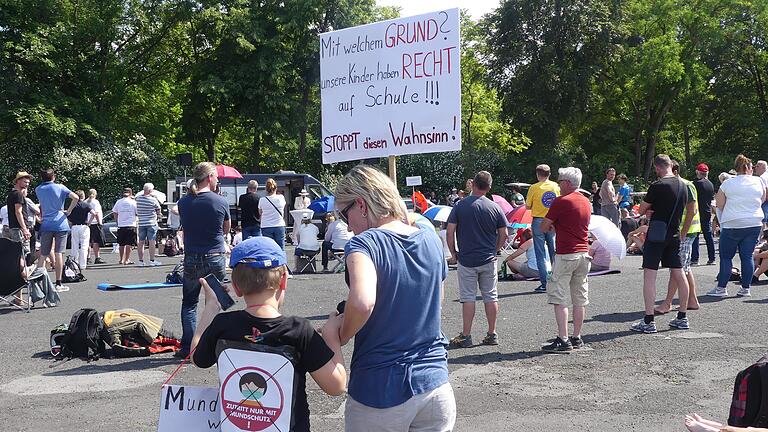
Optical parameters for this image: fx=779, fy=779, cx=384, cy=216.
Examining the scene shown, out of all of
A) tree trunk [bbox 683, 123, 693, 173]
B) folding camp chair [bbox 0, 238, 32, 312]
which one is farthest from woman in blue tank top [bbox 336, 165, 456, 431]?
tree trunk [bbox 683, 123, 693, 173]

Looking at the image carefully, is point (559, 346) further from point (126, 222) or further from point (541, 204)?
point (126, 222)

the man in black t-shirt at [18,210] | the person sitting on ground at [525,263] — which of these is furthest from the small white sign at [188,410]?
the person sitting on ground at [525,263]

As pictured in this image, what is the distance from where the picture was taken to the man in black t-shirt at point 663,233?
8172mm

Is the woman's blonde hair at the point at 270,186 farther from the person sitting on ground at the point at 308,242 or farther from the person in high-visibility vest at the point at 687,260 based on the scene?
the person in high-visibility vest at the point at 687,260

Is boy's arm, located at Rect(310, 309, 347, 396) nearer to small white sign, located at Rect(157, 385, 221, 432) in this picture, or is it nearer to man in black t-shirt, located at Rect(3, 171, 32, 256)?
small white sign, located at Rect(157, 385, 221, 432)

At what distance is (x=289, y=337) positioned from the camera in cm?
285

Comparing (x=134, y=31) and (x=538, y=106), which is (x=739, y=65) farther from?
(x=134, y=31)

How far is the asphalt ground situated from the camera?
5.55 meters

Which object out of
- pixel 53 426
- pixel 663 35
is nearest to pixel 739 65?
pixel 663 35

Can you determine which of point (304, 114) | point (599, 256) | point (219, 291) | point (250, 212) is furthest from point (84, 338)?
point (304, 114)

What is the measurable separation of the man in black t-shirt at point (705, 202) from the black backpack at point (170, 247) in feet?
42.1

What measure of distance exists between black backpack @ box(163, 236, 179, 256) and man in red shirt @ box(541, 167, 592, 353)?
14768mm

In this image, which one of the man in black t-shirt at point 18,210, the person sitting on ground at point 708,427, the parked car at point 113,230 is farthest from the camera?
the parked car at point 113,230

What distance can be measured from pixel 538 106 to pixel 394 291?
135ft
